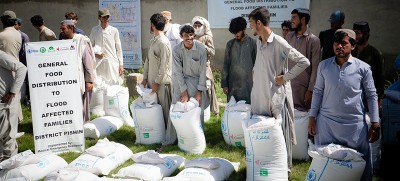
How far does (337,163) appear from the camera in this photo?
3.74m

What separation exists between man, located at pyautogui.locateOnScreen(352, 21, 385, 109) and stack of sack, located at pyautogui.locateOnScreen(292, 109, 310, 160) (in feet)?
3.00

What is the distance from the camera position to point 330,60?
3.86 metres

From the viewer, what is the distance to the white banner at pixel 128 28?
979 centimetres

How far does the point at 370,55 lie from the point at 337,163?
1663 mm

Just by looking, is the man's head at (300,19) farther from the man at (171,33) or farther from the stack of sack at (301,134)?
the man at (171,33)

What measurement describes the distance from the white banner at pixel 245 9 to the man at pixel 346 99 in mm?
4335

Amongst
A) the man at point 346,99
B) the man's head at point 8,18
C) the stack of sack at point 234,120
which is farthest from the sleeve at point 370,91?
the man's head at point 8,18

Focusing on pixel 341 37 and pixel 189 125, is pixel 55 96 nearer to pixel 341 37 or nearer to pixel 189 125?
pixel 189 125

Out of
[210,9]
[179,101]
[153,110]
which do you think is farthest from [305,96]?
[210,9]

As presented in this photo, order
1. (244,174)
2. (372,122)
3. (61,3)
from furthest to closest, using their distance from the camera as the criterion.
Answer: (61,3), (244,174), (372,122)

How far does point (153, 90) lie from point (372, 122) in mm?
3168

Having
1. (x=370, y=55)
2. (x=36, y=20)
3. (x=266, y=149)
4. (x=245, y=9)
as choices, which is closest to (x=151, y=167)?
(x=266, y=149)

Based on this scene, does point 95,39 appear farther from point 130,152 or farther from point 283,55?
point 283,55

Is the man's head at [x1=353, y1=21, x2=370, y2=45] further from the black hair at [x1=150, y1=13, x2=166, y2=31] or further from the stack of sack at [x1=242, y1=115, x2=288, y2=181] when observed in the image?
the black hair at [x1=150, y1=13, x2=166, y2=31]
